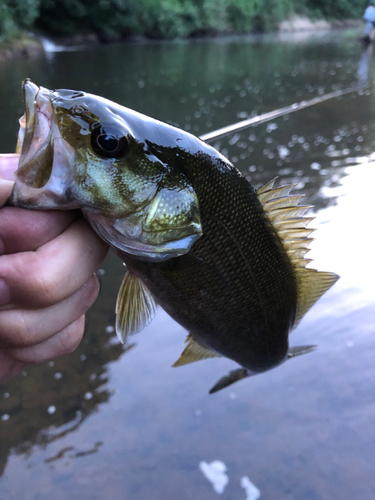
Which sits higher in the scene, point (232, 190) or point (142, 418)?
point (232, 190)

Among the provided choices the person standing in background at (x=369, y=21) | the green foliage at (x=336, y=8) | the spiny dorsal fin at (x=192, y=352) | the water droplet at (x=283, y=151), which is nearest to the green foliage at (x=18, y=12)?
the water droplet at (x=283, y=151)

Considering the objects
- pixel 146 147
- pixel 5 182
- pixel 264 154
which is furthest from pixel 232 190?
pixel 264 154

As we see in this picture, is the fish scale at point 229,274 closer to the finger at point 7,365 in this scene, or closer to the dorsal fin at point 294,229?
the dorsal fin at point 294,229

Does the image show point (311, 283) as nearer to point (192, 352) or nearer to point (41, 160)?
point (192, 352)

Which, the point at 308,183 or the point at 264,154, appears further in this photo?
the point at 264,154

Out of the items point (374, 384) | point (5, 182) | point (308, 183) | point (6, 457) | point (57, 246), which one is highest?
point (5, 182)

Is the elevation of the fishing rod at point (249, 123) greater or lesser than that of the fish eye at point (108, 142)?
lesser

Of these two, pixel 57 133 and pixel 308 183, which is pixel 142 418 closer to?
pixel 57 133
